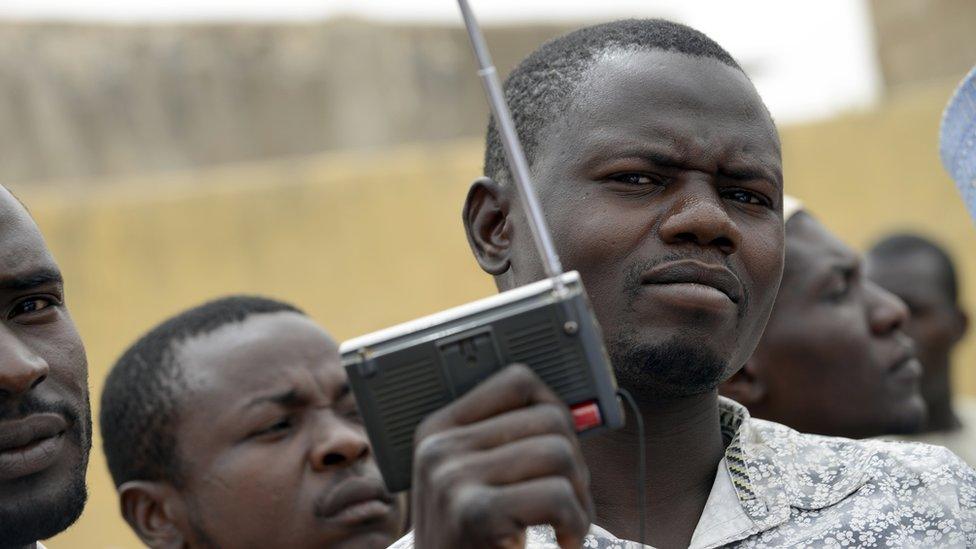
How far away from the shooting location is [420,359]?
1756mm

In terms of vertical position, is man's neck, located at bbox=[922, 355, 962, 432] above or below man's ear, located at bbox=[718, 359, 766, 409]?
below

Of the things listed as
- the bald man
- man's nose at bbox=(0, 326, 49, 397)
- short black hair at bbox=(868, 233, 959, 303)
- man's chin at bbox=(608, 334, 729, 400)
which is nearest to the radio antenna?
man's chin at bbox=(608, 334, 729, 400)

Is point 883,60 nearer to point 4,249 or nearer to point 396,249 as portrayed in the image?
point 396,249

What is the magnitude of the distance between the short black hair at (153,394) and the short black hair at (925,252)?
3.50 m

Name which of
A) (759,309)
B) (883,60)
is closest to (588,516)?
(759,309)

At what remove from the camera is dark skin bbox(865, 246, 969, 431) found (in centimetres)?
600

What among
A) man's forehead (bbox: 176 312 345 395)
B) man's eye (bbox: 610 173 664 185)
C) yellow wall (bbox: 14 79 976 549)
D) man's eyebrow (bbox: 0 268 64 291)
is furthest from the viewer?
yellow wall (bbox: 14 79 976 549)

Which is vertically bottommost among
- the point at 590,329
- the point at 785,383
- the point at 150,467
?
the point at 785,383

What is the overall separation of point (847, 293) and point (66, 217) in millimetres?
5632

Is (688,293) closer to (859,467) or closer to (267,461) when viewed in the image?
(859,467)

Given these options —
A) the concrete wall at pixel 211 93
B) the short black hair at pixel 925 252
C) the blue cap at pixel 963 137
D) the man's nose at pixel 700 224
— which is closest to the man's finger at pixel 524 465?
the man's nose at pixel 700 224

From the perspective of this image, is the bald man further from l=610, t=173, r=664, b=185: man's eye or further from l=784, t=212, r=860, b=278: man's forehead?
l=610, t=173, r=664, b=185: man's eye

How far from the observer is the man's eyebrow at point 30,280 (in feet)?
9.11

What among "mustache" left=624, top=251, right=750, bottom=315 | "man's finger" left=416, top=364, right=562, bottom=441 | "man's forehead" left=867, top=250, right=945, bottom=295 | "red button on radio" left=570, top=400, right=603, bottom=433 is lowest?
"man's forehead" left=867, top=250, right=945, bottom=295
